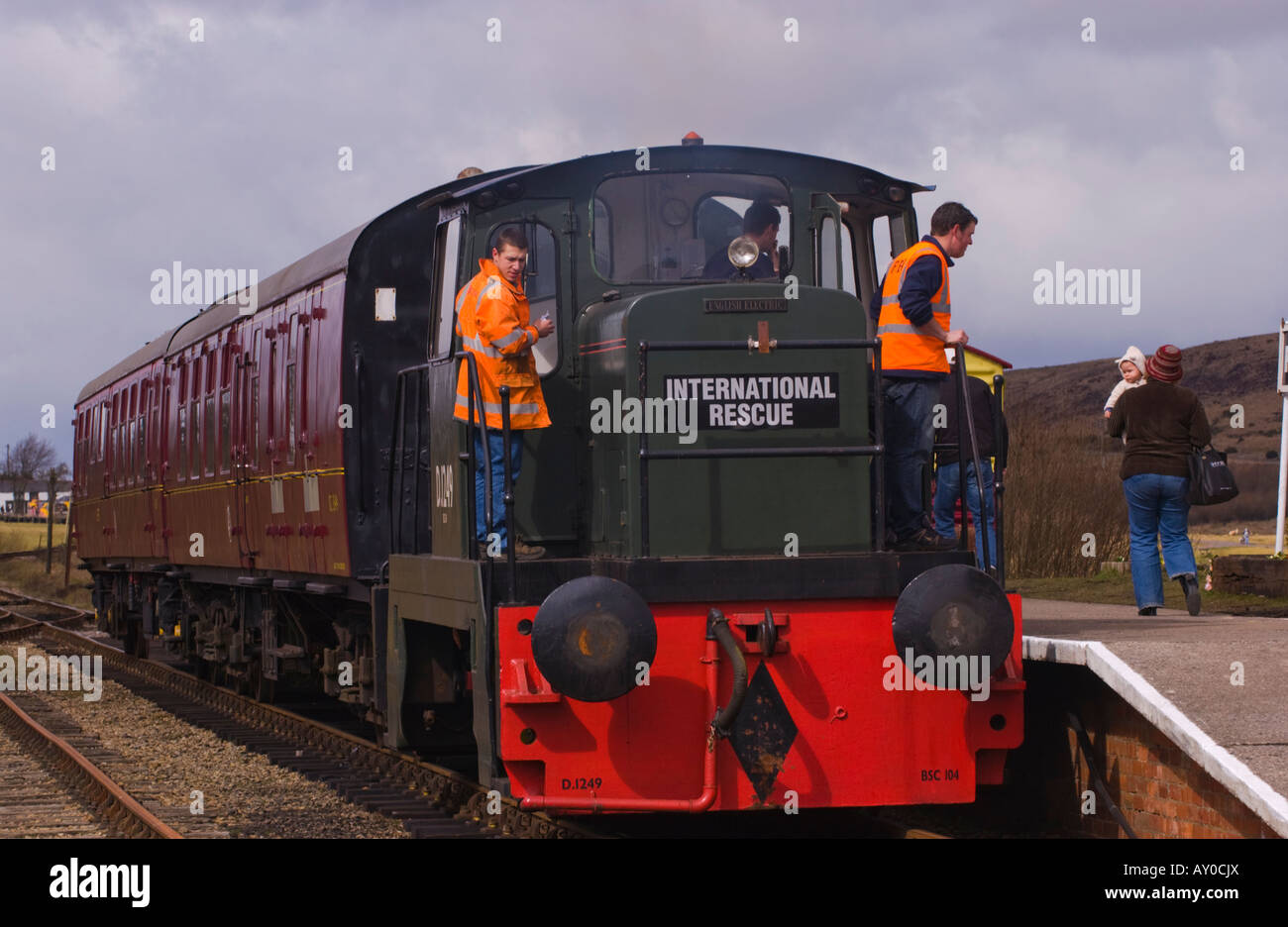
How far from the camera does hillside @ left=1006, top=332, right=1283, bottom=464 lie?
80938 millimetres

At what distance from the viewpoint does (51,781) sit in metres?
11.3

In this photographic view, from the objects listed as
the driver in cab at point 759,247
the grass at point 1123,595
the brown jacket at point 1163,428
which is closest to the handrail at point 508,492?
the driver in cab at point 759,247

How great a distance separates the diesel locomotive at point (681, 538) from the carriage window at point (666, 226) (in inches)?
0.4

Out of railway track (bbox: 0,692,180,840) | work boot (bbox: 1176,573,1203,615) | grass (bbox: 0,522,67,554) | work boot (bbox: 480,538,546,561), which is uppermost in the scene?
grass (bbox: 0,522,67,554)

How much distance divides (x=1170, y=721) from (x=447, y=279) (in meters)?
4.05

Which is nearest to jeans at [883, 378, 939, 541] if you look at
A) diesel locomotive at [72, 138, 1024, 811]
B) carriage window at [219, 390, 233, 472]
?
diesel locomotive at [72, 138, 1024, 811]

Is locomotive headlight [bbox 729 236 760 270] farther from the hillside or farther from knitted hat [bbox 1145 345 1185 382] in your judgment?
the hillside

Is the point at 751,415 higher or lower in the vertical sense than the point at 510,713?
higher

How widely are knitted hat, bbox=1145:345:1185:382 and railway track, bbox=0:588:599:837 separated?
4.94 metres

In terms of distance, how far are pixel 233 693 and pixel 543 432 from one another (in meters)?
8.83

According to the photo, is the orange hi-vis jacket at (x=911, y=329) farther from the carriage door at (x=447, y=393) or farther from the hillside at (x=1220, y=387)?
the hillside at (x=1220, y=387)
